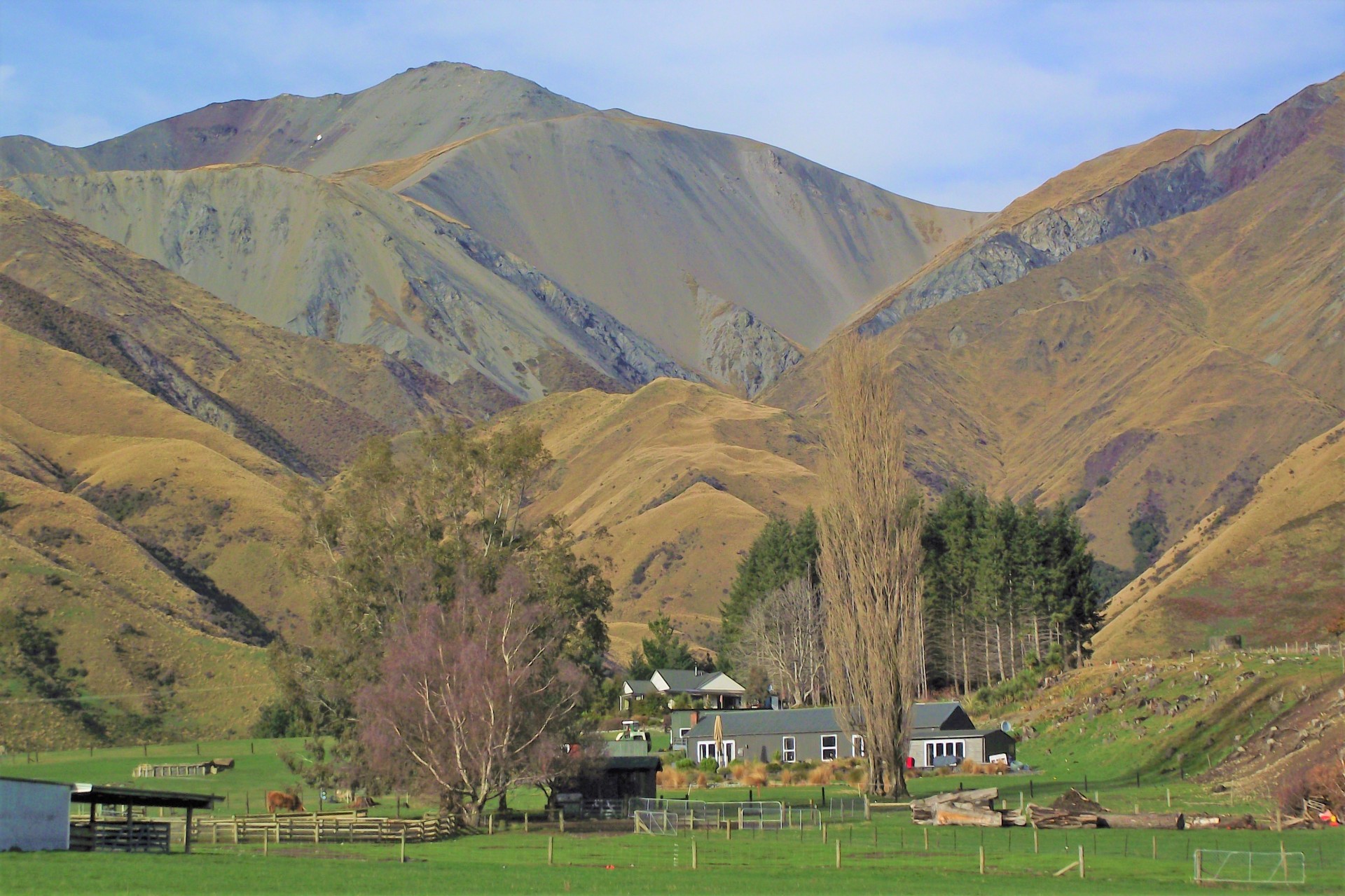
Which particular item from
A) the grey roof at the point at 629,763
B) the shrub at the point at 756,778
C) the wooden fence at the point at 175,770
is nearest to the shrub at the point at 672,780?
the shrub at the point at 756,778

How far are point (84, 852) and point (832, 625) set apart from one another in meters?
30.8

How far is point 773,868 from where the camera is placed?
3481 cm

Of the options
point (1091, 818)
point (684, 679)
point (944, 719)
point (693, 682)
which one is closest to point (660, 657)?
point (684, 679)

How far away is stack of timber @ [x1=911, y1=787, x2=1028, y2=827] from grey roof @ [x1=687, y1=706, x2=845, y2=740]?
27108 mm

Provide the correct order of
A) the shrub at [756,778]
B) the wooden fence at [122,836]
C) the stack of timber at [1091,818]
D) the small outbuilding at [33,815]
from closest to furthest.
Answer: the small outbuilding at [33,815] < the wooden fence at [122,836] < the stack of timber at [1091,818] < the shrub at [756,778]

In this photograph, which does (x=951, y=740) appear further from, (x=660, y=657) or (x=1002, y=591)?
(x=660, y=657)

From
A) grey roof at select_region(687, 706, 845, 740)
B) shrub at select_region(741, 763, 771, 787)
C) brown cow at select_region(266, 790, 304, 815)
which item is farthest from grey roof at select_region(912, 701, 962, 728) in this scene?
brown cow at select_region(266, 790, 304, 815)

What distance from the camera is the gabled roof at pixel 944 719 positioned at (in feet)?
226

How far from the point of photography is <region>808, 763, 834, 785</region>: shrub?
212 feet

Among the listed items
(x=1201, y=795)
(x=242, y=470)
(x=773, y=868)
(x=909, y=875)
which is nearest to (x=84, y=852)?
(x=773, y=868)

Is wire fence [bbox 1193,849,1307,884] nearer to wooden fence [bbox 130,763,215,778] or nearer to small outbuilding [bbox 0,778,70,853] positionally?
small outbuilding [bbox 0,778,70,853]

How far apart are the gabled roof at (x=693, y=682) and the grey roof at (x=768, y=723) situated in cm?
1962

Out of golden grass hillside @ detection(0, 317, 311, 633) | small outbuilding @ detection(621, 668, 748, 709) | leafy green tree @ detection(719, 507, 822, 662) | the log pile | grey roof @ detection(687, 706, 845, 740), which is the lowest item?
the log pile

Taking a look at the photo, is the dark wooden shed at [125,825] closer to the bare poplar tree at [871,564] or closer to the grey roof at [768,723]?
the bare poplar tree at [871,564]
